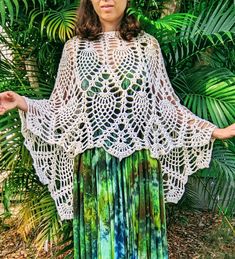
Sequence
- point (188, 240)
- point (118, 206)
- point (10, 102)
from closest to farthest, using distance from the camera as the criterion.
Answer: point (10, 102) < point (118, 206) < point (188, 240)

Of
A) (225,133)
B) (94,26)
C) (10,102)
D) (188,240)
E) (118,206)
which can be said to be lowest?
(188,240)

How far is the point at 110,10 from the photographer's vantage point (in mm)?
1659

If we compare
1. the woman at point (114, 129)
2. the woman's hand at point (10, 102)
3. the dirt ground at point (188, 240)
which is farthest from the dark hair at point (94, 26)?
the dirt ground at point (188, 240)

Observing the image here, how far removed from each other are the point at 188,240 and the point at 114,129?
5.84ft

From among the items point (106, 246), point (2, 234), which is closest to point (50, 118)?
point (106, 246)

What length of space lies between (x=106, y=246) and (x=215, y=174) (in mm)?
741

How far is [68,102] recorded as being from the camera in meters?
1.73

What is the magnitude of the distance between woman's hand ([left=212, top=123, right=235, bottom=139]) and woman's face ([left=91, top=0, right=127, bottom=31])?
0.54 m

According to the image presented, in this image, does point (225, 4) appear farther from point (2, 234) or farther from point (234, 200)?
point (2, 234)

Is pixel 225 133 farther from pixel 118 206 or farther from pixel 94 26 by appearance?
pixel 94 26

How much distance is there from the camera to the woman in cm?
166

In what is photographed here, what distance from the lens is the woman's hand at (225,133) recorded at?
1.65m

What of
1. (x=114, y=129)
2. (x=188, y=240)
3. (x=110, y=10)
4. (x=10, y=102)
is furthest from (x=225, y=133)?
(x=188, y=240)

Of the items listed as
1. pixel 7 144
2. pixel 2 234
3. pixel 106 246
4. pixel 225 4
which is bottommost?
pixel 2 234
